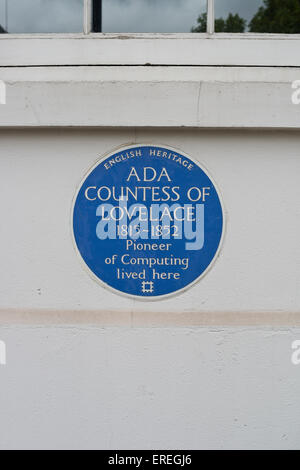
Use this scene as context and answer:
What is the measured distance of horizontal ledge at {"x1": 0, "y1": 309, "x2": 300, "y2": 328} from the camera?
306 cm

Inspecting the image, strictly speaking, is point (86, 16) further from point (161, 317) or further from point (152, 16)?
point (161, 317)

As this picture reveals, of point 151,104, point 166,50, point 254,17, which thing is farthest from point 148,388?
point 254,17

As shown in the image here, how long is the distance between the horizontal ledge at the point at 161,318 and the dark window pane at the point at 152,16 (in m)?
1.78

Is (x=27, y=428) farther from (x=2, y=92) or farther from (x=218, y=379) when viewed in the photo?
Answer: (x=2, y=92)

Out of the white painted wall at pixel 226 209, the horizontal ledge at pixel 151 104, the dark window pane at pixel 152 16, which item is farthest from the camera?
the dark window pane at pixel 152 16

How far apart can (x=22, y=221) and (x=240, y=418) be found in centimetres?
183

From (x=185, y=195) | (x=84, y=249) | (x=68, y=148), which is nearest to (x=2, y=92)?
(x=68, y=148)

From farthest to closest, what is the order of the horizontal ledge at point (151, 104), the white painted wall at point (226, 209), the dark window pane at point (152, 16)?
the dark window pane at point (152, 16) < the white painted wall at point (226, 209) < the horizontal ledge at point (151, 104)

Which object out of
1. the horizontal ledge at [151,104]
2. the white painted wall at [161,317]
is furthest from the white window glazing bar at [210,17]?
the white painted wall at [161,317]

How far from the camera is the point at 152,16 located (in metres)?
3.18

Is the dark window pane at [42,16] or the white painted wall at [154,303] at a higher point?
the dark window pane at [42,16]

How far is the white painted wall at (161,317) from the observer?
9.98 ft

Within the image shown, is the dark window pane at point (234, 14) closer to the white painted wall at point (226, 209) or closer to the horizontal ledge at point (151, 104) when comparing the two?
the horizontal ledge at point (151, 104)

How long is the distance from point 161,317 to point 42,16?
6.77 feet
